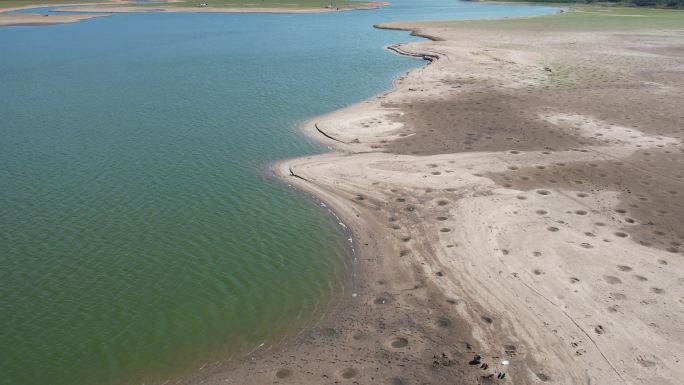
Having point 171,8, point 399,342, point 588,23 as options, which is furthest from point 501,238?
point 171,8

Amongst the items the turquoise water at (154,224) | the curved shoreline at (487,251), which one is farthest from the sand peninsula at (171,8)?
the curved shoreline at (487,251)

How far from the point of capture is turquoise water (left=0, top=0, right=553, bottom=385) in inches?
417

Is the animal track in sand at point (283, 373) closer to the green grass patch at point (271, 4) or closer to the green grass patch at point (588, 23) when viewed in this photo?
the green grass patch at point (588, 23)

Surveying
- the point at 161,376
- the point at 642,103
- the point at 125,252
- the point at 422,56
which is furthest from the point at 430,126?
the point at 422,56

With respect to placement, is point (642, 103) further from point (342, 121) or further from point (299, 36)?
point (299, 36)

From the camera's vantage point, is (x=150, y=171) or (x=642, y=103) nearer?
(x=150, y=171)

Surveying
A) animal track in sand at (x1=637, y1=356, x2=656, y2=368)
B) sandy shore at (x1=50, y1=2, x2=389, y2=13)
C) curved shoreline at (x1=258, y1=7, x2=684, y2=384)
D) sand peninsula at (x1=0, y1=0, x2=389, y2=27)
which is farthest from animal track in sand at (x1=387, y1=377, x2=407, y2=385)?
sandy shore at (x1=50, y1=2, x2=389, y2=13)

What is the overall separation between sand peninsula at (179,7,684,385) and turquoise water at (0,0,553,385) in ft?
4.02

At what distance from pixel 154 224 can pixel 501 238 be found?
32.0 feet

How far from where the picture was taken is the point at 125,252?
1371 centimetres

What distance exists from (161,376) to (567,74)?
104 feet

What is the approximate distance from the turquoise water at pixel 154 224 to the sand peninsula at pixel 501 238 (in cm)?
122

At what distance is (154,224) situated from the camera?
15.2m

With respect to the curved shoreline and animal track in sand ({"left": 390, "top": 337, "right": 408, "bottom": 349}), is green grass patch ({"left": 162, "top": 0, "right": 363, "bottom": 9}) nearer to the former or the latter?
the curved shoreline
